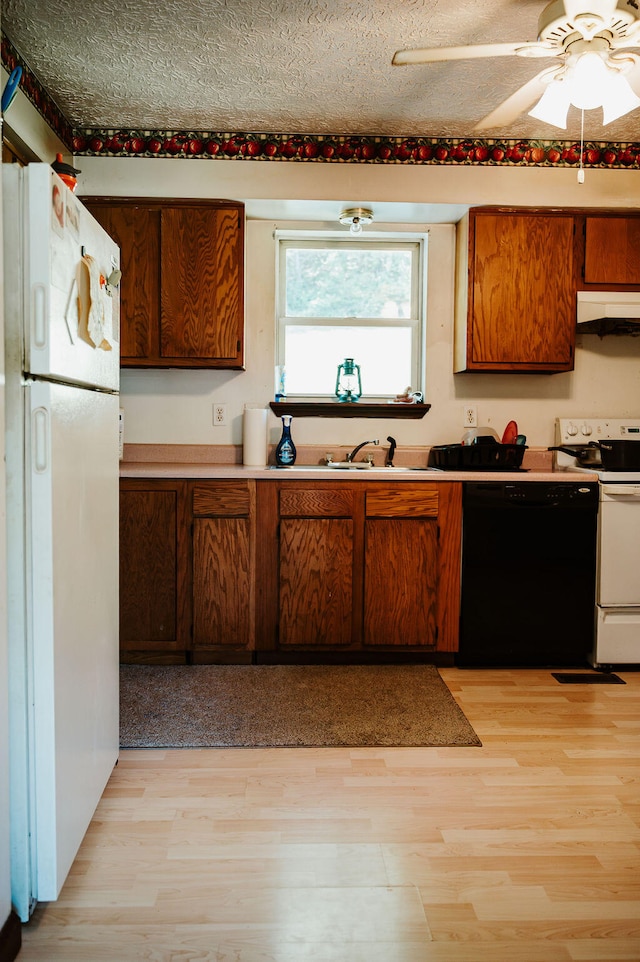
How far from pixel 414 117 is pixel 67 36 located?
1.50m

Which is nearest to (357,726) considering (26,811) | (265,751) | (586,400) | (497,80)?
(265,751)

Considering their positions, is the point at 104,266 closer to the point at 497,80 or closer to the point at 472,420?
the point at 497,80

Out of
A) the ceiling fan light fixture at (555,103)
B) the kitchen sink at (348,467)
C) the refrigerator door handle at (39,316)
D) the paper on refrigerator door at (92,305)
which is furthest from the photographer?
the kitchen sink at (348,467)

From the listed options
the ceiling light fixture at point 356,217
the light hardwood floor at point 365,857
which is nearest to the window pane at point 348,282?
the ceiling light fixture at point 356,217

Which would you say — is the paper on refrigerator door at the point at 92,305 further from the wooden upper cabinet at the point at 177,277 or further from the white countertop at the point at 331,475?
the wooden upper cabinet at the point at 177,277

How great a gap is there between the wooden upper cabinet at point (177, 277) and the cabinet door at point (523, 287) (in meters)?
1.16

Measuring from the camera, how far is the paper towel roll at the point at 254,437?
11.4ft

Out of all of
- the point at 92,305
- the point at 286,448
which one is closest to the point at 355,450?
the point at 286,448

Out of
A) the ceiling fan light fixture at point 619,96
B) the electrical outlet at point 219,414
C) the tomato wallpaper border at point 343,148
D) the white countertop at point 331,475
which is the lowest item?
the white countertop at point 331,475

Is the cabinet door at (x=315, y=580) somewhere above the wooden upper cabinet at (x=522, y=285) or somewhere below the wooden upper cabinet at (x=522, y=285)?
below

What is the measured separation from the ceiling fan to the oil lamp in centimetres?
168

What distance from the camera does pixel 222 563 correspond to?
3121 mm

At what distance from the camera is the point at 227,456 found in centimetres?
363

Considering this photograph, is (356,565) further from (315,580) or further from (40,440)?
(40,440)
